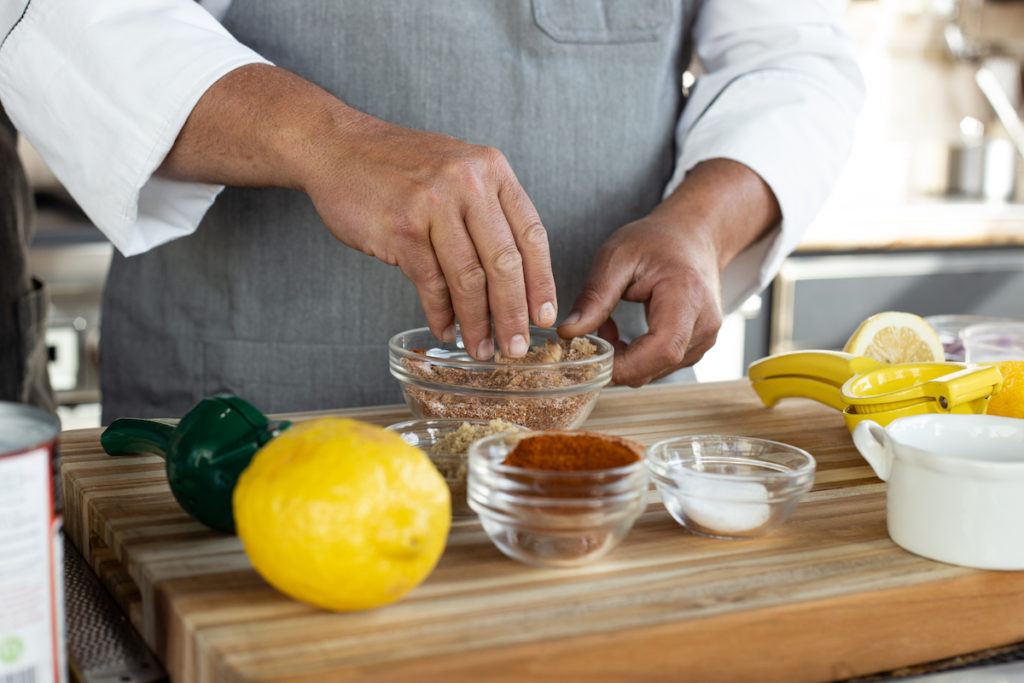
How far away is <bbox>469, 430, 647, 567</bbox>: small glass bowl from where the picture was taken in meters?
0.58

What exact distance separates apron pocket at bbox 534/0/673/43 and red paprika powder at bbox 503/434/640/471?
2.01ft

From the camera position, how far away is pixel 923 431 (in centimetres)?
70

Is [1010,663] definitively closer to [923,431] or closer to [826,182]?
[923,431]

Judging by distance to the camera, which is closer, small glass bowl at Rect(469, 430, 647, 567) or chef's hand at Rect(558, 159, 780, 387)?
small glass bowl at Rect(469, 430, 647, 567)

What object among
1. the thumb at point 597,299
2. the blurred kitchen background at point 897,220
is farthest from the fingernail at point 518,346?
the blurred kitchen background at point 897,220

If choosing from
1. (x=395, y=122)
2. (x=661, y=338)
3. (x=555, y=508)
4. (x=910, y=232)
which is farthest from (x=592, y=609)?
(x=910, y=232)

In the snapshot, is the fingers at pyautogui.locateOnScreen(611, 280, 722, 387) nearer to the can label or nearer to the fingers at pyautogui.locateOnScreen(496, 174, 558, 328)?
the fingers at pyautogui.locateOnScreen(496, 174, 558, 328)

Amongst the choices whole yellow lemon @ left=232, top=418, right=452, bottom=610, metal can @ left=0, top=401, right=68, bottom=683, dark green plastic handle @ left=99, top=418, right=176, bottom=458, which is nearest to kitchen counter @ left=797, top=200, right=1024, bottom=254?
dark green plastic handle @ left=99, top=418, right=176, bottom=458

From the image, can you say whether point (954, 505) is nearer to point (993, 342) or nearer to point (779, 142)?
point (993, 342)

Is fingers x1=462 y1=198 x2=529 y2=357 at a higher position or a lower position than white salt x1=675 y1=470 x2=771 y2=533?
higher

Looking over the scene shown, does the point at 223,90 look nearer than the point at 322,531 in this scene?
No

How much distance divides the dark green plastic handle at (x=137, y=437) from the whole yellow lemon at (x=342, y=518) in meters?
0.22

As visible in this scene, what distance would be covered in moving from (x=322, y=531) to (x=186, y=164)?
1.62 ft

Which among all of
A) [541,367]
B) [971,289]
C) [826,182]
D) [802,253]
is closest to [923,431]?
[541,367]
